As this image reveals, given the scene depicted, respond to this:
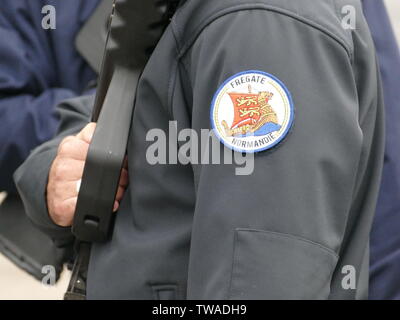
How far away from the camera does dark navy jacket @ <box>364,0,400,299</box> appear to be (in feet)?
4.98

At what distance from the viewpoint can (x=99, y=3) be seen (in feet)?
7.59

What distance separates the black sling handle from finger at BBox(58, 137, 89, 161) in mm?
148

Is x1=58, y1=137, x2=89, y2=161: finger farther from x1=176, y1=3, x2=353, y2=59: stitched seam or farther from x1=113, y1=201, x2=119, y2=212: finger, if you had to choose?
x1=176, y1=3, x2=353, y2=59: stitched seam

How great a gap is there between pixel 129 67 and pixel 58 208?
342 millimetres

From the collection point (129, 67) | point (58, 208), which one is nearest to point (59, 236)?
point (58, 208)

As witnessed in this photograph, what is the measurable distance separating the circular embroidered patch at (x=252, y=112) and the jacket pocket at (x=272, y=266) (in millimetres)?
136

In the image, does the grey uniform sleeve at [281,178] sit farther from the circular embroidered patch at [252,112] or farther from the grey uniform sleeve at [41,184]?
the grey uniform sleeve at [41,184]

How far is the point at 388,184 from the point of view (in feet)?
5.00

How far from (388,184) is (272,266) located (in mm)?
542

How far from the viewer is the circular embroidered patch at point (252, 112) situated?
3.61 feet

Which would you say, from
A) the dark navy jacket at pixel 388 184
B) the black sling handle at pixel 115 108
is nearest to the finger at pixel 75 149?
the black sling handle at pixel 115 108

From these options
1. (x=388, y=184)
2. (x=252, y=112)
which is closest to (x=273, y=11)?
(x=252, y=112)

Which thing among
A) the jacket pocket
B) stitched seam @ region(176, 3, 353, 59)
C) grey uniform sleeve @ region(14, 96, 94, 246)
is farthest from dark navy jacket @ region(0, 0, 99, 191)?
the jacket pocket

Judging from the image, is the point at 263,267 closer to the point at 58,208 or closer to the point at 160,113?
the point at 160,113
